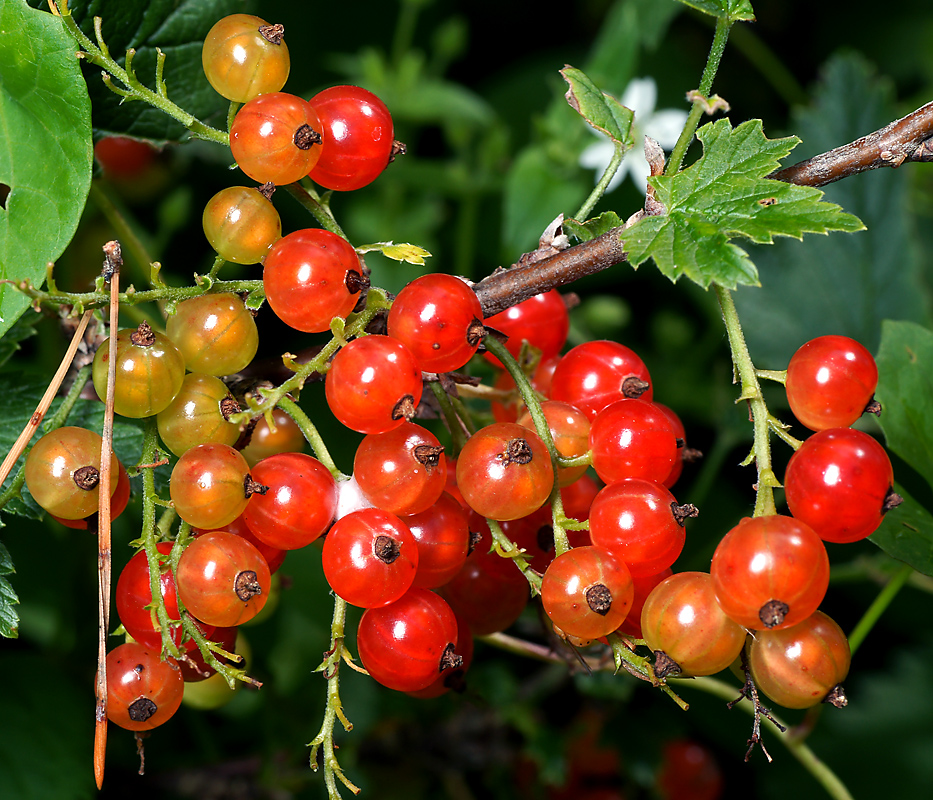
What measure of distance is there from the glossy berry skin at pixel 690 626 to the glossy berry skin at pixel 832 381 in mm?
186

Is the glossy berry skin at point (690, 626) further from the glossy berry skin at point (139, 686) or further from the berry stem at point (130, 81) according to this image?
the berry stem at point (130, 81)

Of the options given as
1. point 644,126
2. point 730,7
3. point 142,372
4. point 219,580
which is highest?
point 730,7

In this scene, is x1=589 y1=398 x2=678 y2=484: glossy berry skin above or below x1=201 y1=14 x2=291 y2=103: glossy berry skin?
below

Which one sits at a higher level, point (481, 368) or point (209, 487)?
point (209, 487)

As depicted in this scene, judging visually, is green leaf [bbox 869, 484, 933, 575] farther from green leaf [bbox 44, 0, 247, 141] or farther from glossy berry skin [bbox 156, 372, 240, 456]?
green leaf [bbox 44, 0, 247, 141]

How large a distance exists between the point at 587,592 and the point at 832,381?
0.29 metres

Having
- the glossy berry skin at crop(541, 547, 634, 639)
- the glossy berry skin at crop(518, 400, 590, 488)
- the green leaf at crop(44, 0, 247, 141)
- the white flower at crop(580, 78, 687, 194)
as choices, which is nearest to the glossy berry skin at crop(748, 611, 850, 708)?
the glossy berry skin at crop(541, 547, 634, 639)

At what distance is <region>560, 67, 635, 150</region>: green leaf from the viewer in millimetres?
884

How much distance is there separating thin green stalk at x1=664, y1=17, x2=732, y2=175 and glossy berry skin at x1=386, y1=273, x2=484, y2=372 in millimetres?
251

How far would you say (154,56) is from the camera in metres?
1.10

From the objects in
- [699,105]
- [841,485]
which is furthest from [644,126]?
[841,485]

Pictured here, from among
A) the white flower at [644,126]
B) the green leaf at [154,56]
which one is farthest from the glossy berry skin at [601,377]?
the white flower at [644,126]

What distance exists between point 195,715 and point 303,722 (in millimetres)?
224

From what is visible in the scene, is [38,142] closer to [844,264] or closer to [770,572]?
[770,572]
